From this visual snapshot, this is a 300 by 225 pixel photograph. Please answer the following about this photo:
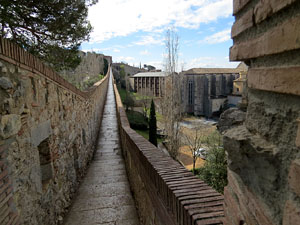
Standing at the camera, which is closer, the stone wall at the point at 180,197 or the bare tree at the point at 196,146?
the stone wall at the point at 180,197

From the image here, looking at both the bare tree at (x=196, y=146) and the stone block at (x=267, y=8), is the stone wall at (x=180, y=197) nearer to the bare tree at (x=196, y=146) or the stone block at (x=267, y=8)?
the stone block at (x=267, y=8)

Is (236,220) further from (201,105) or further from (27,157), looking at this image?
(201,105)

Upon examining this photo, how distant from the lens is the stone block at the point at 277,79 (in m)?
0.75

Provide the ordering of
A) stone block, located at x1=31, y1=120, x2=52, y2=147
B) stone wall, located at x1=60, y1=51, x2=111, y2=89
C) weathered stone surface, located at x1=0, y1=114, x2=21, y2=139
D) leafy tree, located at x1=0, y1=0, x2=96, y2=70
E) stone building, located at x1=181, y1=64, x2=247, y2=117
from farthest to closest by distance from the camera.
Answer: stone building, located at x1=181, y1=64, x2=247, y2=117 → stone wall, located at x1=60, y1=51, x2=111, y2=89 → leafy tree, located at x1=0, y1=0, x2=96, y2=70 → stone block, located at x1=31, y1=120, x2=52, y2=147 → weathered stone surface, located at x1=0, y1=114, x2=21, y2=139

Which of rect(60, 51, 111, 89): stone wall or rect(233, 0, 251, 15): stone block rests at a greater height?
rect(60, 51, 111, 89): stone wall

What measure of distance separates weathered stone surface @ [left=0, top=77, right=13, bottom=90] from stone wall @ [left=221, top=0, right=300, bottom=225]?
213cm

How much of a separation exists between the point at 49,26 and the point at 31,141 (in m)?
5.07

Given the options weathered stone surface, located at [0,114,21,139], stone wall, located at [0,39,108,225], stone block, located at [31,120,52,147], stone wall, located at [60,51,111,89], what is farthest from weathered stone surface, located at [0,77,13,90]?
stone wall, located at [60,51,111,89]

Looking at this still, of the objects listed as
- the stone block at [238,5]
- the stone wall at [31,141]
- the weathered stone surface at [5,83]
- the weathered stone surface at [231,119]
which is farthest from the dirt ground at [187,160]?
the stone block at [238,5]

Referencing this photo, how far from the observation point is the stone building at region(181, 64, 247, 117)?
1714 inches

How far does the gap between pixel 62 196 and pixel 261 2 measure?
175 inches

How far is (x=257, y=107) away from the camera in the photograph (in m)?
1.05

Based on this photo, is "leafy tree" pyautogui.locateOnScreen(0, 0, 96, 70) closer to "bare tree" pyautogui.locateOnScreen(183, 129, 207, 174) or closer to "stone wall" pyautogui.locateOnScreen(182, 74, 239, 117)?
"bare tree" pyautogui.locateOnScreen(183, 129, 207, 174)

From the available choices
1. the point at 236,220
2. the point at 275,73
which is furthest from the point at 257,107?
the point at 236,220
